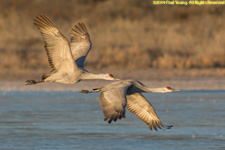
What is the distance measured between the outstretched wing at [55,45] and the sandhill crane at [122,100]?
30.7 inches

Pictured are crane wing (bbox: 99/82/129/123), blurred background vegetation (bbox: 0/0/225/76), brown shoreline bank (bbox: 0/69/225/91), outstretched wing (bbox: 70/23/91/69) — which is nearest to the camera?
crane wing (bbox: 99/82/129/123)

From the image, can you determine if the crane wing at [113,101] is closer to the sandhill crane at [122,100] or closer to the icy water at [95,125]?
the sandhill crane at [122,100]

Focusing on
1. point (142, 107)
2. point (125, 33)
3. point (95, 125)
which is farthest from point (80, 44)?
point (125, 33)

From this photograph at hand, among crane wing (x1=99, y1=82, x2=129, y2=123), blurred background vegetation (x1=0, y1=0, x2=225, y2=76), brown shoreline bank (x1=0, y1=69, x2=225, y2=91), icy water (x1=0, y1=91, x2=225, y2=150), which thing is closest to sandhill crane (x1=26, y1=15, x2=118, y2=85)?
icy water (x1=0, y1=91, x2=225, y2=150)

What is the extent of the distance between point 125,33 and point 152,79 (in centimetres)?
492

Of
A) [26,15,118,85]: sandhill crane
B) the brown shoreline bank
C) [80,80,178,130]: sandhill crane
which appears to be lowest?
the brown shoreline bank

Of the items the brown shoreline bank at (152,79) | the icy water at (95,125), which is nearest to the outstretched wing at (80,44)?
the icy water at (95,125)

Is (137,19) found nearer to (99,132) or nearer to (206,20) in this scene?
(206,20)

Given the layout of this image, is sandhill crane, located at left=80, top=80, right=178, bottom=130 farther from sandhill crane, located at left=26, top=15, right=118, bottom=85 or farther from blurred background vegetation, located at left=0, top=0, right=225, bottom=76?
blurred background vegetation, located at left=0, top=0, right=225, bottom=76

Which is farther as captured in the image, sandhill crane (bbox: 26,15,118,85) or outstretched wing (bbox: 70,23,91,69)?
outstretched wing (bbox: 70,23,91,69)

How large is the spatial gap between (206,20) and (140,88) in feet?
53.5

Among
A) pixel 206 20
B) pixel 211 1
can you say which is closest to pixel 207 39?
pixel 206 20

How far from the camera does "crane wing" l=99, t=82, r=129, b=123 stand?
30.5ft

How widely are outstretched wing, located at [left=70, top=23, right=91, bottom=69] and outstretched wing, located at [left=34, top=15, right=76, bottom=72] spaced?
76cm
